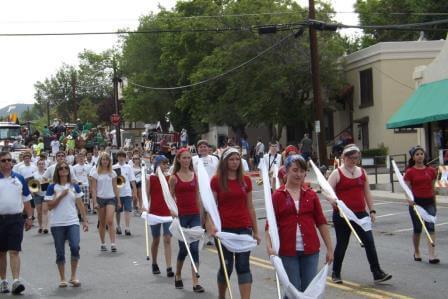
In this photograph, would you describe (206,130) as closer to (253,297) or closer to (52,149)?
(52,149)

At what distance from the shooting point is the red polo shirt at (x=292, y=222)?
636cm

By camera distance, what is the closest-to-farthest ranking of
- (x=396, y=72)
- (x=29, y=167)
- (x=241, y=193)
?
(x=241, y=193), (x=29, y=167), (x=396, y=72)

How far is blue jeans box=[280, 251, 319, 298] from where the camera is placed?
6367mm

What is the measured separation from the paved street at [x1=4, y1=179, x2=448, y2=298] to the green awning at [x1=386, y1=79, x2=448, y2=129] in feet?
41.3

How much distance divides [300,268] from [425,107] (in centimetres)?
2260

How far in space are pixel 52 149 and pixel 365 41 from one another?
29059 millimetres

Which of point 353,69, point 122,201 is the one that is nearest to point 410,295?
point 122,201

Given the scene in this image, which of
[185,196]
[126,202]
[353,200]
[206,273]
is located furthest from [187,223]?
[126,202]

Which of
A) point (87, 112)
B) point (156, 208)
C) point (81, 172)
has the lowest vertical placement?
point (156, 208)

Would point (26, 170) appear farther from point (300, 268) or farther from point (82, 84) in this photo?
point (82, 84)

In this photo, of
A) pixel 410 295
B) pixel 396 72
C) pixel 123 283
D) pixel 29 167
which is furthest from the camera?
pixel 396 72

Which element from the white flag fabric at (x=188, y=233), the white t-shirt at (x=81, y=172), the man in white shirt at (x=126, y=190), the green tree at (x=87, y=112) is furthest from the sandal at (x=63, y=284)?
the green tree at (x=87, y=112)

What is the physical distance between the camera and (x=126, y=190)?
52.5ft

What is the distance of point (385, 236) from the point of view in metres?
13.9
